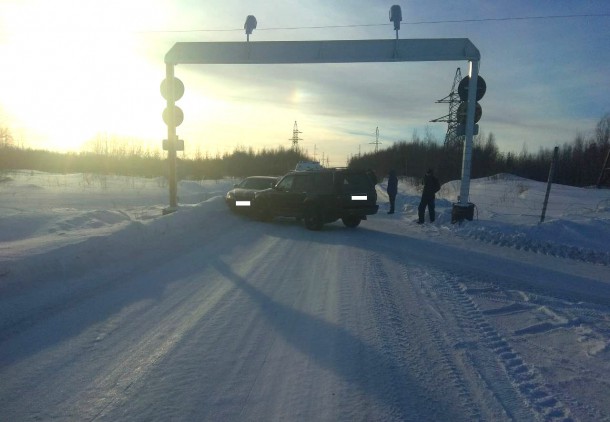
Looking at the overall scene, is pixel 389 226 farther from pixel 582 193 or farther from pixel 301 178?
pixel 582 193

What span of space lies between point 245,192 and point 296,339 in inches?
502

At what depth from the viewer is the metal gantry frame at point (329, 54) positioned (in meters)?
14.8

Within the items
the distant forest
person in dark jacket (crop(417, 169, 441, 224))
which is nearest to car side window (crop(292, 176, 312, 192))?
person in dark jacket (crop(417, 169, 441, 224))

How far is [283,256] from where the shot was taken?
33.3 ft

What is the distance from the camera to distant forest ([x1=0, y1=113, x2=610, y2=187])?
49562 mm

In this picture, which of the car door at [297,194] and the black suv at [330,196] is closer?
the black suv at [330,196]

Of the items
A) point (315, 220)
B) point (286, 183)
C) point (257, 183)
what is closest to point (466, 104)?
point (315, 220)

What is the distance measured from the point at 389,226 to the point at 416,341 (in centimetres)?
1108

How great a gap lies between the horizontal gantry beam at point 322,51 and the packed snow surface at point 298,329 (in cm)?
648

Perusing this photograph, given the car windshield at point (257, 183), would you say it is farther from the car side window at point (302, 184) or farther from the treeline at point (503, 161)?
the treeline at point (503, 161)

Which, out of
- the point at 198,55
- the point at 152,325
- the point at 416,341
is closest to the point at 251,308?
the point at 152,325

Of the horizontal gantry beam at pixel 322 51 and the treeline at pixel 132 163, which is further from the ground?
the horizontal gantry beam at pixel 322 51

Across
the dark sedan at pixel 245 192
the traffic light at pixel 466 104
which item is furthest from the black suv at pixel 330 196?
the traffic light at pixel 466 104

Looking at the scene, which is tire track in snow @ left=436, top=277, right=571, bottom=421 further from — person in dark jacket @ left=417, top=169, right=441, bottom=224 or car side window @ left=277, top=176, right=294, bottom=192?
car side window @ left=277, top=176, right=294, bottom=192
